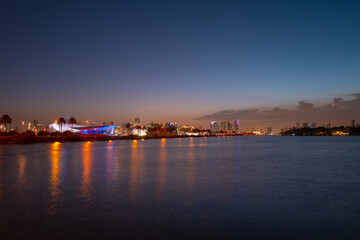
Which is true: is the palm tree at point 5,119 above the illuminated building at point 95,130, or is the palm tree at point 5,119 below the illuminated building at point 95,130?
above

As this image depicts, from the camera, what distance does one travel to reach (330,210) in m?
11.3

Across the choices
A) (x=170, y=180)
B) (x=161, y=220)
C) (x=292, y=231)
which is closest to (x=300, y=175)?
(x=170, y=180)

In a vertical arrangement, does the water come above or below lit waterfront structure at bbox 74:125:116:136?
below

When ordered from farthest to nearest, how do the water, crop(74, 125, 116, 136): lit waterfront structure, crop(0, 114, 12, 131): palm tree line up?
crop(74, 125, 116, 136): lit waterfront structure, crop(0, 114, 12, 131): palm tree, the water

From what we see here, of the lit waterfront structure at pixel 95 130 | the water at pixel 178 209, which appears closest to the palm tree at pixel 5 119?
the lit waterfront structure at pixel 95 130

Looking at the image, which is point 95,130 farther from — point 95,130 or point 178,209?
point 178,209

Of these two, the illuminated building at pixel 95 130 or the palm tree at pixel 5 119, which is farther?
the illuminated building at pixel 95 130

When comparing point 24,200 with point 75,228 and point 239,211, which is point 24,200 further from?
point 239,211

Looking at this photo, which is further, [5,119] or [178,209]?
[5,119]

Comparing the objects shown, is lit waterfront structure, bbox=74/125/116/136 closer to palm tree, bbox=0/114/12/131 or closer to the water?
palm tree, bbox=0/114/12/131

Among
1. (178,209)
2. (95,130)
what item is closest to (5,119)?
(95,130)

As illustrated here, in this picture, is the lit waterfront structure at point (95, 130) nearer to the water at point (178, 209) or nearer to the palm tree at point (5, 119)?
the palm tree at point (5, 119)

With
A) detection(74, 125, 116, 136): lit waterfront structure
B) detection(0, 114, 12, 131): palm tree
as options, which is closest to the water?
detection(0, 114, 12, 131): palm tree

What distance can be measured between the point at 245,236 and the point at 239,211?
2.70 metres
